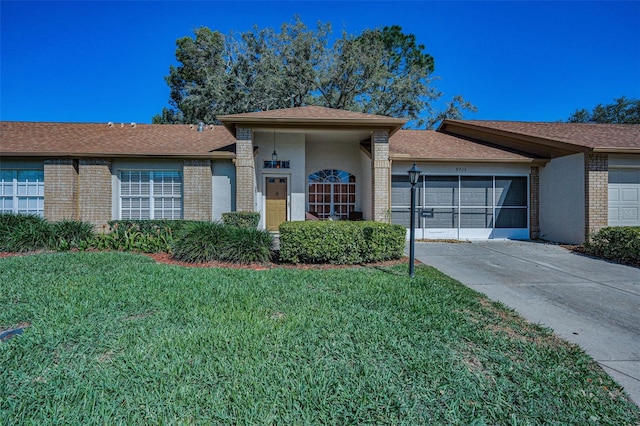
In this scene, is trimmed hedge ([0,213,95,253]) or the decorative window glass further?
the decorative window glass

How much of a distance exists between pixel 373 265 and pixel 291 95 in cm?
1817

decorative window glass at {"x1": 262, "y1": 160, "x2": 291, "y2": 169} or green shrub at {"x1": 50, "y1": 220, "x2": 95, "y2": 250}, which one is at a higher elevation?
decorative window glass at {"x1": 262, "y1": 160, "x2": 291, "y2": 169}

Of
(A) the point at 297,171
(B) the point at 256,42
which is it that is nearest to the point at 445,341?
(A) the point at 297,171

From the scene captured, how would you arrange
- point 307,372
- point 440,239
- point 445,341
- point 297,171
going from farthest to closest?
1. point 297,171
2. point 440,239
3. point 445,341
4. point 307,372

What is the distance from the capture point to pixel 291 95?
22.6 meters

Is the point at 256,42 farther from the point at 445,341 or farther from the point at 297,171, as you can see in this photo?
the point at 445,341

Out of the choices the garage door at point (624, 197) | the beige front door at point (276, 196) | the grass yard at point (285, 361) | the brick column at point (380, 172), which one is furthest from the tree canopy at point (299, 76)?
the grass yard at point (285, 361)

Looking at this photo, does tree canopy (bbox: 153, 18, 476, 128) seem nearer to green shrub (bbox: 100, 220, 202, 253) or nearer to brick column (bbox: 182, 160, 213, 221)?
brick column (bbox: 182, 160, 213, 221)

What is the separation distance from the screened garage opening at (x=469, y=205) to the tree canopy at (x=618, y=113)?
91.5ft

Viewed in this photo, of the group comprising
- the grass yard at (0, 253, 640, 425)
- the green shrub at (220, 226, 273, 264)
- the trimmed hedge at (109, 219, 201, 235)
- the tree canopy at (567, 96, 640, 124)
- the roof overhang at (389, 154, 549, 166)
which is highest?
the tree canopy at (567, 96, 640, 124)

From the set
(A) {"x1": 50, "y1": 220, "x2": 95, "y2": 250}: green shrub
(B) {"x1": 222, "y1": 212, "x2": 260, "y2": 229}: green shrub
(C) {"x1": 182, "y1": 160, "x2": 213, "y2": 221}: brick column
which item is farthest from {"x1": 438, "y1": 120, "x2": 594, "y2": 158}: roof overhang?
(A) {"x1": 50, "y1": 220, "x2": 95, "y2": 250}: green shrub

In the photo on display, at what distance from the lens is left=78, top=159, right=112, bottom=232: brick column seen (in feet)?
39.3

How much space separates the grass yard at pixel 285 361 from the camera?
7.66 feet

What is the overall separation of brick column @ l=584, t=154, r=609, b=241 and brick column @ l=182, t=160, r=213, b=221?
1274cm
